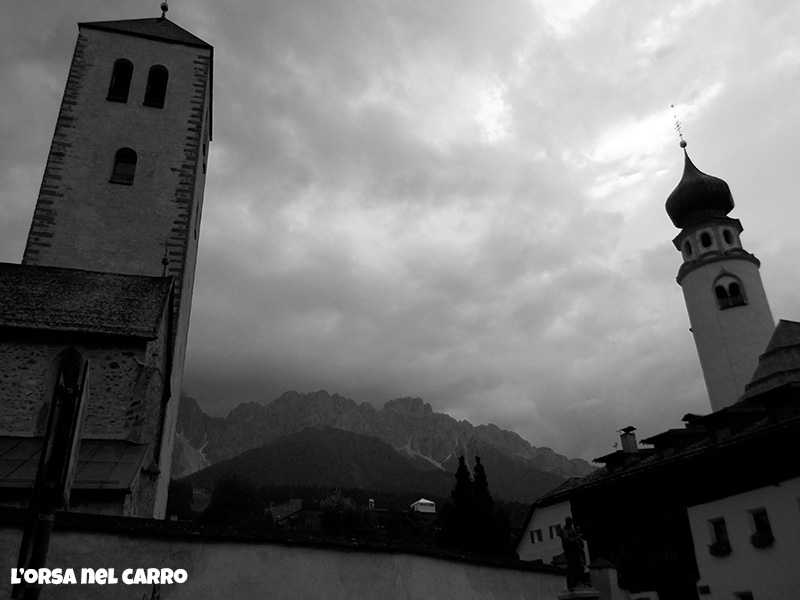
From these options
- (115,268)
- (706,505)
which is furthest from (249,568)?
(706,505)

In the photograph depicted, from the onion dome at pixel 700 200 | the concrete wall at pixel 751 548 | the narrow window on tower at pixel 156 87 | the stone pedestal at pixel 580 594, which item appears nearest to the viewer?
the stone pedestal at pixel 580 594

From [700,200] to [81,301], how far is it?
49631 millimetres

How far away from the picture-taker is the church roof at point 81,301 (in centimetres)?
1641

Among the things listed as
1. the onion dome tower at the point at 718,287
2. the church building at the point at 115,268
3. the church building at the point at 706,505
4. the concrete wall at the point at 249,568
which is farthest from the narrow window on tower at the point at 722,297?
the concrete wall at the point at 249,568

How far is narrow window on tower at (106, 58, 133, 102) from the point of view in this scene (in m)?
27.3

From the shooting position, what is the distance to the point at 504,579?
11.6 meters

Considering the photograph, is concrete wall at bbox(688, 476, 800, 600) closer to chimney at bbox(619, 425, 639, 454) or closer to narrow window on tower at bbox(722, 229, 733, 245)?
chimney at bbox(619, 425, 639, 454)

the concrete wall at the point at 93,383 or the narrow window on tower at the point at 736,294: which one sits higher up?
the narrow window on tower at the point at 736,294

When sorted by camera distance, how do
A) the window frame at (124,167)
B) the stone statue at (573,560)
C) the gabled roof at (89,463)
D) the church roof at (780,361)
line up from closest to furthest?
the gabled roof at (89,463) < the stone statue at (573,560) < the window frame at (124,167) < the church roof at (780,361)

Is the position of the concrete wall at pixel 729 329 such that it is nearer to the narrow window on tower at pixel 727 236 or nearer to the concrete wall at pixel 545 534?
the narrow window on tower at pixel 727 236

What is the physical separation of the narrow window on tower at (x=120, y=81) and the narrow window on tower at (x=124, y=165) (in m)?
2.86

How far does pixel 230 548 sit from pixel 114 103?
23.7 meters

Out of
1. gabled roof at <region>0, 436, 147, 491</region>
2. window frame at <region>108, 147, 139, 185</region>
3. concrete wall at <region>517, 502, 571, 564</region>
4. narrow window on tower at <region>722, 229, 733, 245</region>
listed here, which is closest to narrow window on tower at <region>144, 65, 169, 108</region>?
window frame at <region>108, 147, 139, 185</region>

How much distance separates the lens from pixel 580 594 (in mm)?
12148
